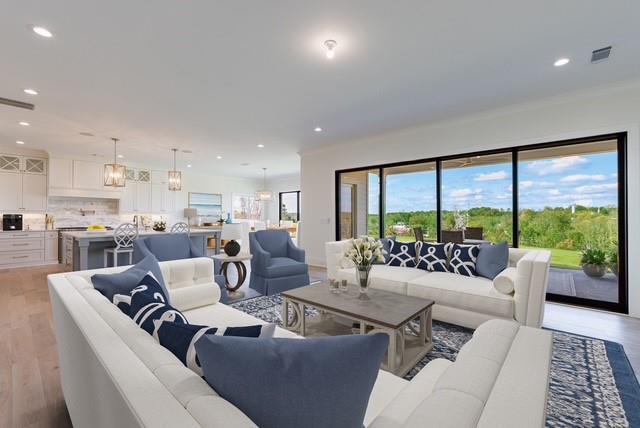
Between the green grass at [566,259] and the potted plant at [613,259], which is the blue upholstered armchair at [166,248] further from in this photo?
the potted plant at [613,259]

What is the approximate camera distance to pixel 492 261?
3.24 m

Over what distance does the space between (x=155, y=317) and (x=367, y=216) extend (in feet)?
16.9

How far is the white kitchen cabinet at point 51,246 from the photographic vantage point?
21.4ft

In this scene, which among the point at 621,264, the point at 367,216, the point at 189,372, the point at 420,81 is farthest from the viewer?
the point at 367,216

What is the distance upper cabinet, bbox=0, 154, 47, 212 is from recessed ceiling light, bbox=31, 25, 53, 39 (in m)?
6.06

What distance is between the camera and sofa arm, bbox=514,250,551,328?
2.54 meters

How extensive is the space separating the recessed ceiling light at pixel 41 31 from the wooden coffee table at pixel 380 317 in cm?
288

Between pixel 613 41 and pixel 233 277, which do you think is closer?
pixel 613 41

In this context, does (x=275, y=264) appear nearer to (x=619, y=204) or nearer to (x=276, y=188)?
(x=619, y=204)

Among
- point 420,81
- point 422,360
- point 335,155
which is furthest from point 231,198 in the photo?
point 422,360

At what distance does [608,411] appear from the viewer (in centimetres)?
172

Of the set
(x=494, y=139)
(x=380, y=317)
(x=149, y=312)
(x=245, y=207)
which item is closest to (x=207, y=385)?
(x=149, y=312)

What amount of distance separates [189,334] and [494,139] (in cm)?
459

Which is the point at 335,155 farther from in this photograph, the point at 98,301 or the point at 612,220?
the point at 98,301
